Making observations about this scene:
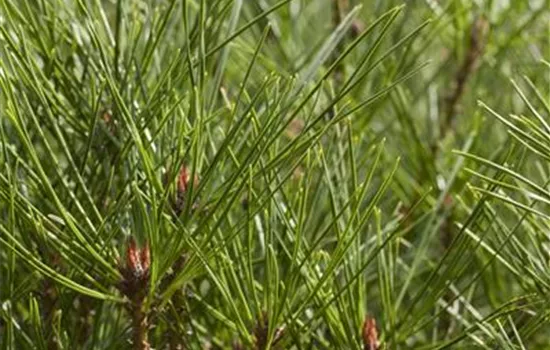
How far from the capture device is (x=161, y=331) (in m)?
0.69

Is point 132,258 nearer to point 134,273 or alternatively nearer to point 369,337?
→ point 134,273

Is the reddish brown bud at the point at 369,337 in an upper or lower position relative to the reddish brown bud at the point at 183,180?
lower

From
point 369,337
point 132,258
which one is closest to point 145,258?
point 132,258

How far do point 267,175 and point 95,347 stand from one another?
14 cm

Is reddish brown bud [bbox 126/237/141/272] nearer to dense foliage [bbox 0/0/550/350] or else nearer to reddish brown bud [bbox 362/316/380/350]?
dense foliage [bbox 0/0/550/350]

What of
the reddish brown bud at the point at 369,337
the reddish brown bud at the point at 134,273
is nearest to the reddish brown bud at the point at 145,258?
the reddish brown bud at the point at 134,273

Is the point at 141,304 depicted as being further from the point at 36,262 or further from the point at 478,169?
the point at 478,169

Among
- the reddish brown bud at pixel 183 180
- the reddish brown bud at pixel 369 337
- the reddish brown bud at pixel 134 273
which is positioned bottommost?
the reddish brown bud at pixel 369 337

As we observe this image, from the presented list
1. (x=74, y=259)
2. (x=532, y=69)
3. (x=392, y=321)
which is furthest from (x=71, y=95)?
(x=532, y=69)

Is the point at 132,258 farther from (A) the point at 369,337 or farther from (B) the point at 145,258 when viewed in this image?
(A) the point at 369,337

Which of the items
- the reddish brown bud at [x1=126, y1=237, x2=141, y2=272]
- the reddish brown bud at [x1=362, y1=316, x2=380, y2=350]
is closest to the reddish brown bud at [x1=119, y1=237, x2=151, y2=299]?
the reddish brown bud at [x1=126, y1=237, x2=141, y2=272]

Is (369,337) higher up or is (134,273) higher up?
(134,273)

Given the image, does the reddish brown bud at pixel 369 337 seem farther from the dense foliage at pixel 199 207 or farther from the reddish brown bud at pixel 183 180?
the reddish brown bud at pixel 183 180

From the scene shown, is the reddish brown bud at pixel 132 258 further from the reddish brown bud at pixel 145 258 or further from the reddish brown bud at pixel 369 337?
the reddish brown bud at pixel 369 337
